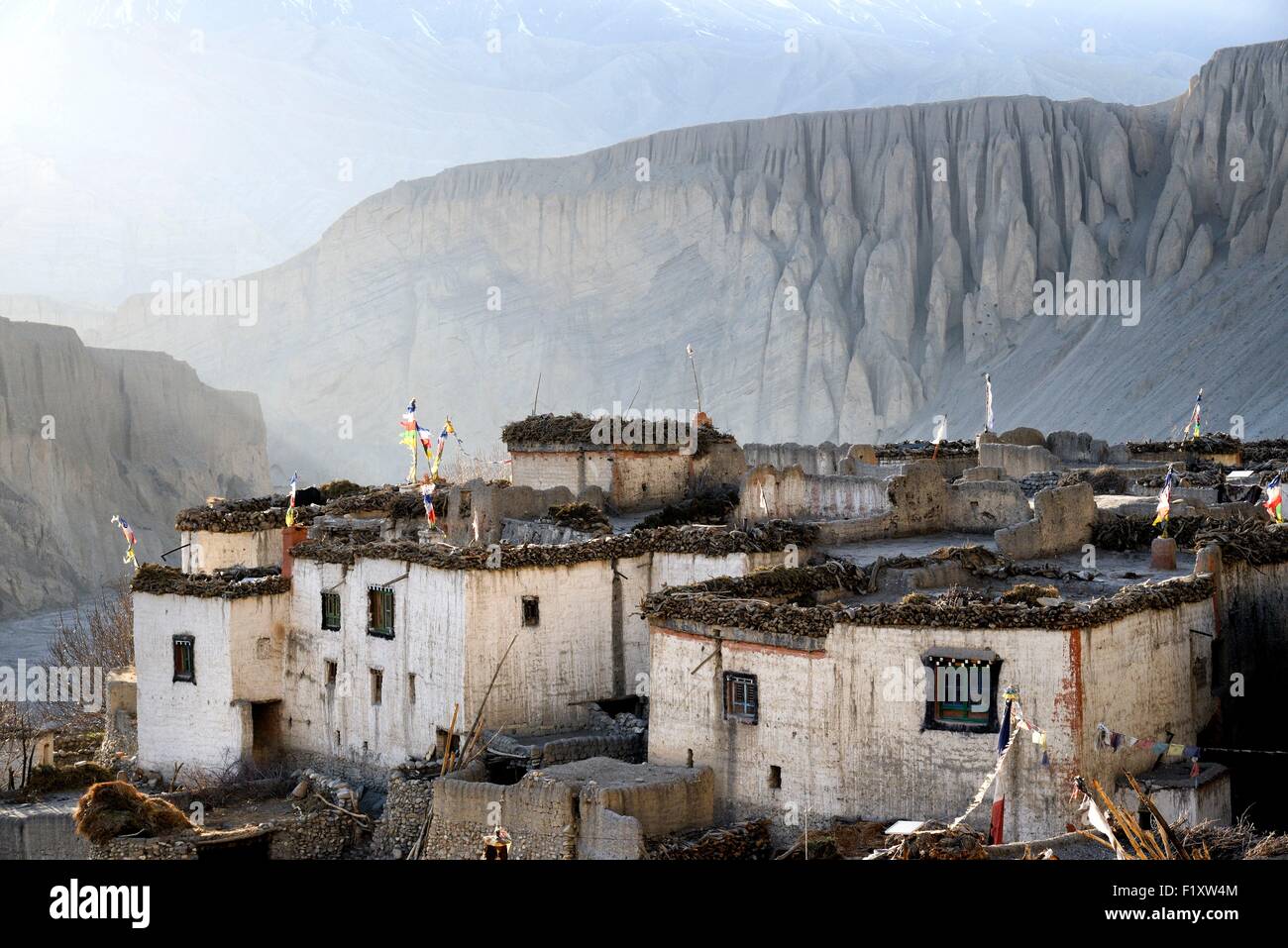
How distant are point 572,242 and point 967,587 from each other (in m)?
80.5

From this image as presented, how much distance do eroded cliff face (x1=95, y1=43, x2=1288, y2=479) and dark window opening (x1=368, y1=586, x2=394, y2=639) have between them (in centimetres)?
4951

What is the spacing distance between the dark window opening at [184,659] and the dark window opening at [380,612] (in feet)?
12.0

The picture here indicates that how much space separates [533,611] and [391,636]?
2559 mm

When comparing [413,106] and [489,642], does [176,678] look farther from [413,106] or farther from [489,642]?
[413,106]

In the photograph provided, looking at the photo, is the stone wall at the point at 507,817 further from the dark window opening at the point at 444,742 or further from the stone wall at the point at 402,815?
the dark window opening at the point at 444,742

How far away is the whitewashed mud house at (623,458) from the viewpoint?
118ft

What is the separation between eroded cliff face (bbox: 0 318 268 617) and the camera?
3174 inches

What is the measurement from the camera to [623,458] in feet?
118

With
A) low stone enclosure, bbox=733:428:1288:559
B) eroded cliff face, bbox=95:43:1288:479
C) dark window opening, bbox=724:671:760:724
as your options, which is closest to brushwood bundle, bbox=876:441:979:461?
low stone enclosure, bbox=733:428:1288:559

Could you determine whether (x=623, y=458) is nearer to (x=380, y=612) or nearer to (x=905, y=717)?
(x=380, y=612)

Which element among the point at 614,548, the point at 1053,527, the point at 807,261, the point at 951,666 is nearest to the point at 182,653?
the point at 614,548

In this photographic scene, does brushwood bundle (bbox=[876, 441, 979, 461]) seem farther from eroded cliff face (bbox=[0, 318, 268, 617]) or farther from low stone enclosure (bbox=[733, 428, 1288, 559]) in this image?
eroded cliff face (bbox=[0, 318, 268, 617])

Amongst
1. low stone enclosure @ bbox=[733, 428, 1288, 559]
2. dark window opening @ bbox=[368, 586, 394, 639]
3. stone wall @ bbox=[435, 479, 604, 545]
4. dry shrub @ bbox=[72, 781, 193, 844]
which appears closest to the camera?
dry shrub @ bbox=[72, 781, 193, 844]
